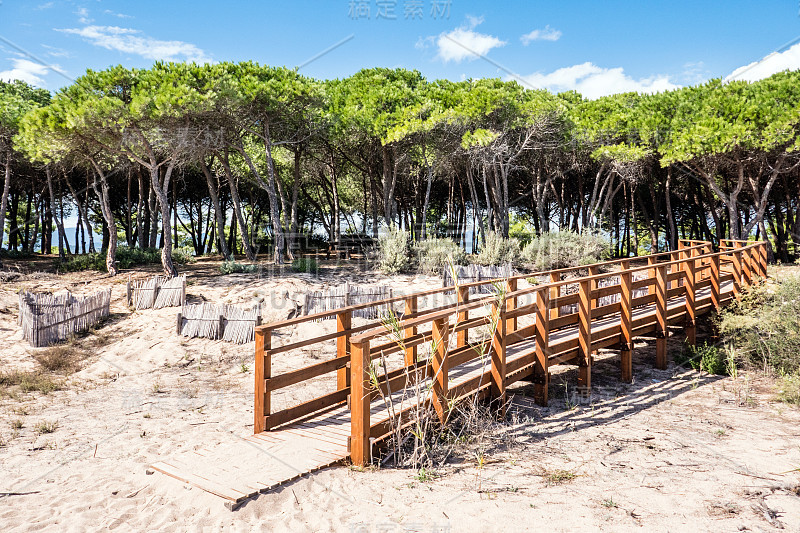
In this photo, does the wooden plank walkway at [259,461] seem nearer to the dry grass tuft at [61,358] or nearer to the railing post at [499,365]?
the railing post at [499,365]

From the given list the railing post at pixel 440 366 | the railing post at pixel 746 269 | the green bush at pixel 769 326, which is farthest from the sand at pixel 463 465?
the railing post at pixel 746 269

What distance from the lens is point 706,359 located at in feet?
28.5

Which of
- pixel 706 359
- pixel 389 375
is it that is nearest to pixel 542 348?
pixel 389 375

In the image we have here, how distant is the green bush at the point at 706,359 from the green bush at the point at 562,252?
26.4 ft

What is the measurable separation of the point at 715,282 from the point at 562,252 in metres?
Answer: 8.08

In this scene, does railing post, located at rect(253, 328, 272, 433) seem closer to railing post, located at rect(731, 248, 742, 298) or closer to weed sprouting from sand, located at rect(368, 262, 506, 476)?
weed sprouting from sand, located at rect(368, 262, 506, 476)

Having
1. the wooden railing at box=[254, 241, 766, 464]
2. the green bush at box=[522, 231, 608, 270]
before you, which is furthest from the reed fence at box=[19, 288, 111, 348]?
the green bush at box=[522, 231, 608, 270]

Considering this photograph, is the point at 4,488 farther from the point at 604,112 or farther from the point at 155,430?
the point at 604,112

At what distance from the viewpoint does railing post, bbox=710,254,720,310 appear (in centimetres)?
952

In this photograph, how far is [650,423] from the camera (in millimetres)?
6422

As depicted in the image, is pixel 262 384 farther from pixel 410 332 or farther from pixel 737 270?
pixel 737 270

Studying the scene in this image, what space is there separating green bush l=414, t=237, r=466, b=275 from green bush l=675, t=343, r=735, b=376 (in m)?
7.48

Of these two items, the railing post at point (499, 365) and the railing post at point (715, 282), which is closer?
the railing post at point (499, 365)

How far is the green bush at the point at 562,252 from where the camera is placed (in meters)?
17.4
